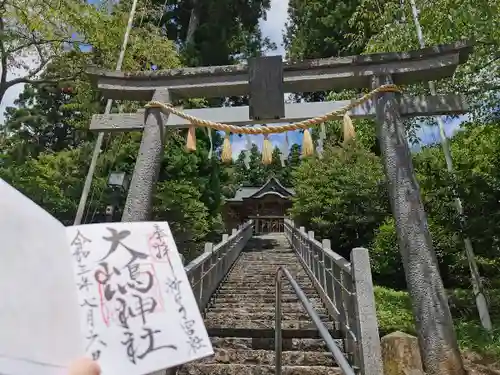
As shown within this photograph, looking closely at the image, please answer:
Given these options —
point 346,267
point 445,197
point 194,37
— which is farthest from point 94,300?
point 194,37

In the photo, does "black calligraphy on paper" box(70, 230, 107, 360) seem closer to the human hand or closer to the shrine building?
the human hand

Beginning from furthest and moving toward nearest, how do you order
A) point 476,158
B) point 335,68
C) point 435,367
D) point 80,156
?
1. point 80,156
2. point 476,158
3. point 335,68
4. point 435,367

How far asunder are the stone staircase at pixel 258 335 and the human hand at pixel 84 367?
11.1 ft

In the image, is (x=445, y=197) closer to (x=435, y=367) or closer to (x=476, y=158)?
(x=476, y=158)

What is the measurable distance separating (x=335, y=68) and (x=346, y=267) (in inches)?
104

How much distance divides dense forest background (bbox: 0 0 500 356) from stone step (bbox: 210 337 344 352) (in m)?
2.83

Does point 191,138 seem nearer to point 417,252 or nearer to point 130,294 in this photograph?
point 417,252

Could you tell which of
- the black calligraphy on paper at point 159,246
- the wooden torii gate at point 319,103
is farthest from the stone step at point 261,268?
the black calligraphy on paper at point 159,246

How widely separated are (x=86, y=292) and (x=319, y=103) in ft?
15.1

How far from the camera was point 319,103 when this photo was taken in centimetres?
515

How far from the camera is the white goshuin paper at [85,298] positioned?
2.59ft

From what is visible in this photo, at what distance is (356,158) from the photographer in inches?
604

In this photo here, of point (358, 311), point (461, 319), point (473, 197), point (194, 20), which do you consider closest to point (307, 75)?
point (358, 311)

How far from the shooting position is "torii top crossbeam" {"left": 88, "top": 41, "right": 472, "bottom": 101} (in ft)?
15.9
